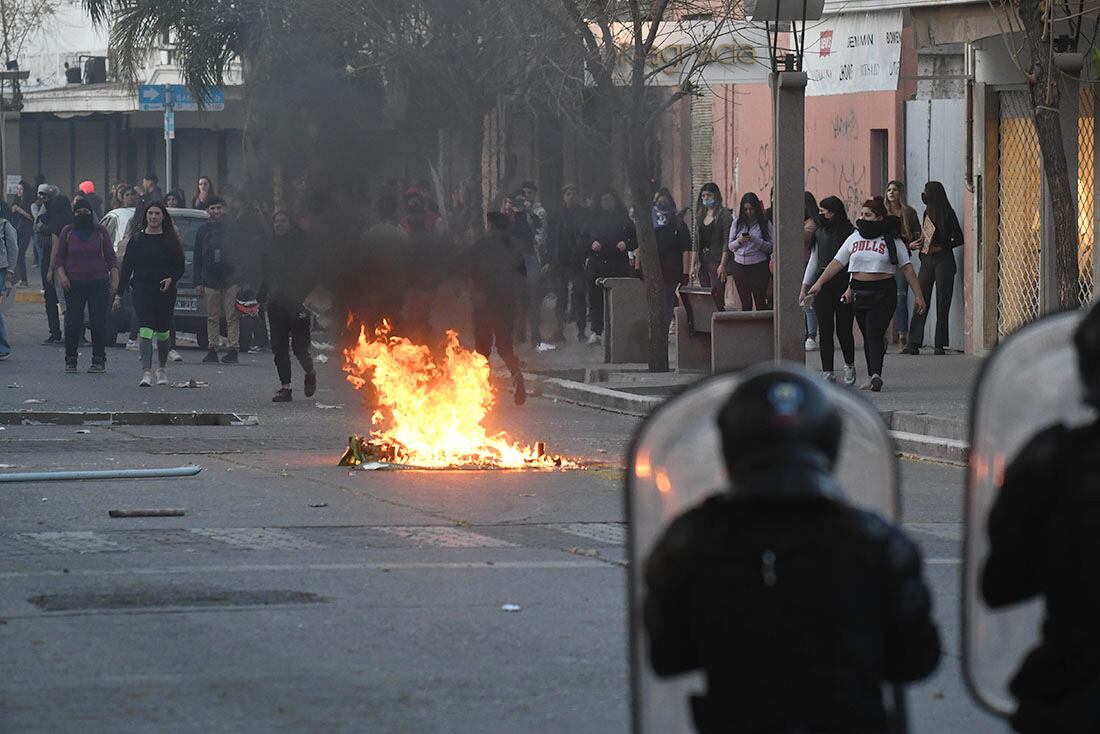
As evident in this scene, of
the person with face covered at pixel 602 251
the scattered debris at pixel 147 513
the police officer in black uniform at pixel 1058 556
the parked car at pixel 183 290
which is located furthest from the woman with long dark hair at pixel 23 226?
the police officer in black uniform at pixel 1058 556

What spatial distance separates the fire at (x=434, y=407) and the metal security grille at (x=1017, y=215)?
704 centimetres

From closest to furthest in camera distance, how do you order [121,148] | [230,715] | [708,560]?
[708,560] → [230,715] → [121,148]

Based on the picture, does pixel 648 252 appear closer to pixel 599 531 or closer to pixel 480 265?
pixel 480 265

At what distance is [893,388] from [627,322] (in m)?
4.17

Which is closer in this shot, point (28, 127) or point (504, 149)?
point (504, 149)

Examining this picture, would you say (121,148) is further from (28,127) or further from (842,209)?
(842,209)

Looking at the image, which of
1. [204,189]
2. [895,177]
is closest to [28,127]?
[204,189]

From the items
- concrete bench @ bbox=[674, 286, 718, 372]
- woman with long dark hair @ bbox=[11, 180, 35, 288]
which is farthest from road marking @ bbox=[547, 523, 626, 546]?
woman with long dark hair @ bbox=[11, 180, 35, 288]

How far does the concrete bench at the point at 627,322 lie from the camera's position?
20453 millimetres

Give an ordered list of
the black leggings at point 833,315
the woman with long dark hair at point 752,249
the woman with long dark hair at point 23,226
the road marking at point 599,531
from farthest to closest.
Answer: the woman with long dark hair at point 23,226
the woman with long dark hair at point 752,249
the black leggings at point 833,315
the road marking at point 599,531

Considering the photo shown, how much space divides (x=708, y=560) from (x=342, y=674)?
386 centimetres

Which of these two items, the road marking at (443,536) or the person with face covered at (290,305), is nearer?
the road marking at (443,536)

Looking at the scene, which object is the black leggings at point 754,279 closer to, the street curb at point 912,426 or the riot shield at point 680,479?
the street curb at point 912,426

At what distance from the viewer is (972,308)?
69.0 feet
